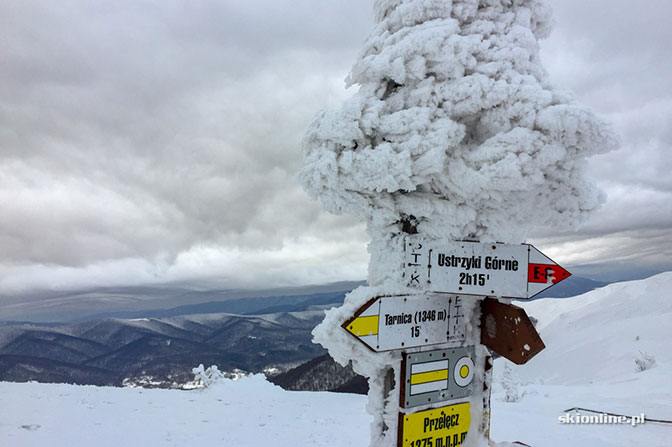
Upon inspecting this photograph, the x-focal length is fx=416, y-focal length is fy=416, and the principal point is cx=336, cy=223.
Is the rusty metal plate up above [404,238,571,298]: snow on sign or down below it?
below

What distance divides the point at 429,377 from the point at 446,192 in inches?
60.3

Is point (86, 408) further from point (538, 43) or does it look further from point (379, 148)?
point (538, 43)

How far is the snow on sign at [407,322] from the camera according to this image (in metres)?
3.05

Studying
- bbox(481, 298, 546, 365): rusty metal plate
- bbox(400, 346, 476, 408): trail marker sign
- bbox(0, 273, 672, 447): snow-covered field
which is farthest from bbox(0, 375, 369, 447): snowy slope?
bbox(481, 298, 546, 365): rusty metal plate

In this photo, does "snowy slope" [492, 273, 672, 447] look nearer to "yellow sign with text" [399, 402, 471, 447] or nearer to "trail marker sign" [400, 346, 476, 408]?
"yellow sign with text" [399, 402, 471, 447]

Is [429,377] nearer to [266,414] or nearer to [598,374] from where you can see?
[266,414]

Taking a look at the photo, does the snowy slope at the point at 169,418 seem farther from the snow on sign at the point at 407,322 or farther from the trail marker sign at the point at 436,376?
the snow on sign at the point at 407,322

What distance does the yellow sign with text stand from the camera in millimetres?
3248

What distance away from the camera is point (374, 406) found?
3.51 m

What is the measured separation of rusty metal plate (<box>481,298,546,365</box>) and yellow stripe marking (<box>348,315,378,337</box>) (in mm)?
1074

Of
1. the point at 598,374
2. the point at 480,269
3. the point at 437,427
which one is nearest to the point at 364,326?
the point at 480,269

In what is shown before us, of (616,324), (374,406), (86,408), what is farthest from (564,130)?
(616,324)

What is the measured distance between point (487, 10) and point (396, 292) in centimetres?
253

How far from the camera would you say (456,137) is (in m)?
3.36
